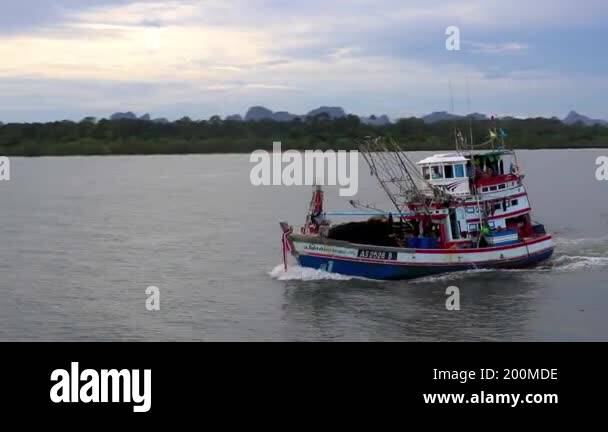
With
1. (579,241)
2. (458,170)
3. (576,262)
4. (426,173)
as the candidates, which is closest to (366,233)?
(426,173)

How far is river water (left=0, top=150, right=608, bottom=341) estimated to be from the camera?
28172mm

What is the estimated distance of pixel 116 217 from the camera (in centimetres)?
5894

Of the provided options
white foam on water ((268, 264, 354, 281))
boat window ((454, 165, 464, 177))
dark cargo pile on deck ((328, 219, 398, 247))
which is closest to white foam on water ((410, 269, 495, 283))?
dark cargo pile on deck ((328, 219, 398, 247))

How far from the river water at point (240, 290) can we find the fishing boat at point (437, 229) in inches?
26.0

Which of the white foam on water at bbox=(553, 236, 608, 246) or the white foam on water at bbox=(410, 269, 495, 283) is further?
the white foam on water at bbox=(553, 236, 608, 246)

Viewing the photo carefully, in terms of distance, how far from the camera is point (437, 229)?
3597cm

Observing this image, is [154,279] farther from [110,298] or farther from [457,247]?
[457,247]

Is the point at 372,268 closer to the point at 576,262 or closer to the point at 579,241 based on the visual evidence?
the point at 576,262

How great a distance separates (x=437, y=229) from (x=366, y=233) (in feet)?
9.29

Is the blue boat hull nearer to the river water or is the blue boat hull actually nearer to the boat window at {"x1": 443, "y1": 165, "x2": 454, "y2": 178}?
the river water

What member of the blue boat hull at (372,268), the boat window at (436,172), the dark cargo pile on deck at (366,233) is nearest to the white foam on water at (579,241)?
the boat window at (436,172)

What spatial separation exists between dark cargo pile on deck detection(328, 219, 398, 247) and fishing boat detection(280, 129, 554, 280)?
0.13ft

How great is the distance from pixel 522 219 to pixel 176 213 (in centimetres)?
2875

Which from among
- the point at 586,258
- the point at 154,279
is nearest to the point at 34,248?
the point at 154,279
